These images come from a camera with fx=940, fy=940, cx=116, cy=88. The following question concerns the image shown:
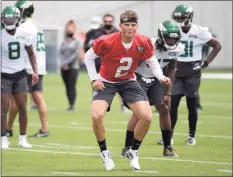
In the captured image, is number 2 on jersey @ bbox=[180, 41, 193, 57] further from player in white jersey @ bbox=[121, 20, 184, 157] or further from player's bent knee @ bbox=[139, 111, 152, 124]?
player's bent knee @ bbox=[139, 111, 152, 124]

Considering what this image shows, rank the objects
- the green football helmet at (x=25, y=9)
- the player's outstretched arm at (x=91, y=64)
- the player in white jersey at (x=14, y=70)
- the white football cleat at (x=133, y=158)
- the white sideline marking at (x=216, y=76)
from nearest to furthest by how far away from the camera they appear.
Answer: the player's outstretched arm at (x=91, y=64) → the white football cleat at (x=133, y=158) → the player in white jersey at (x=14, y=70) → the green football helmet at (x=25, y=9) → the white sideline marking at (x=216, y=76)

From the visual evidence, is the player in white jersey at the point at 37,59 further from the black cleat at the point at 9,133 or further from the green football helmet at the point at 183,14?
the green football helmet at the point at 183,14

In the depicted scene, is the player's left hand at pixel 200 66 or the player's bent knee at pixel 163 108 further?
the player's left hand at pixel 200 66

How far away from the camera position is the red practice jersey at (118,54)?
38.5 feet

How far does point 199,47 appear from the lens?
15391 mm

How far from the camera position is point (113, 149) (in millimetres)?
14523

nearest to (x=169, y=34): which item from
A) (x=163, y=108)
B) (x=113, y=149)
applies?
(x=163, y=108)

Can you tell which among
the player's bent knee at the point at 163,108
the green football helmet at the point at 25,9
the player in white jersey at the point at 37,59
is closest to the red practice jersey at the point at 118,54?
the player's bent knee at the point at 163,108

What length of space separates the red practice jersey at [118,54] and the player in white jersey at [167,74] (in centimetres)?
106

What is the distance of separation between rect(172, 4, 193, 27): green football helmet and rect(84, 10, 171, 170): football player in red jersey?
2.72 meters

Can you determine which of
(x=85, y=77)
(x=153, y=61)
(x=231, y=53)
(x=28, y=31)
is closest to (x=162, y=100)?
(x=153, y=61)

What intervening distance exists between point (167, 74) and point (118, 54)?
2.12m

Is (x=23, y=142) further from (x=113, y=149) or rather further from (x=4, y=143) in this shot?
(x=113, y=149)

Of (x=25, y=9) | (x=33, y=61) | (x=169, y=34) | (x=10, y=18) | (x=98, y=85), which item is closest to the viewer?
(x=98, y=85)
